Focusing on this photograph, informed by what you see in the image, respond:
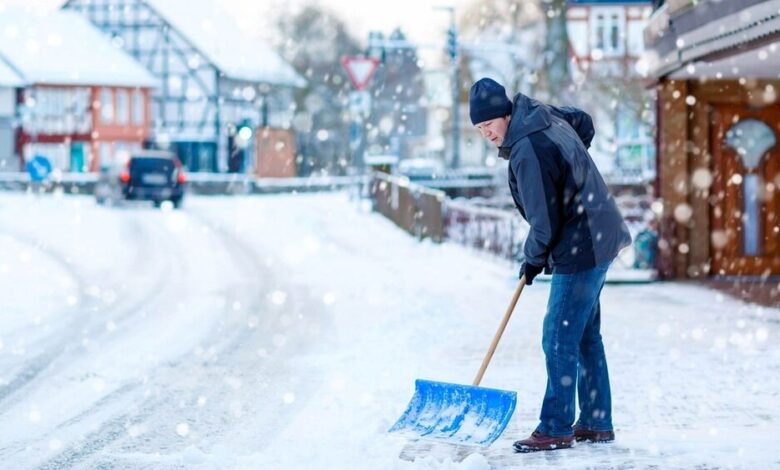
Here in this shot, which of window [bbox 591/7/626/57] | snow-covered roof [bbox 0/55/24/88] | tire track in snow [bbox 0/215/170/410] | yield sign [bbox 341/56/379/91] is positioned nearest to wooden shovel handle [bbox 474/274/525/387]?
tire track in snow [bbox 0/215/170/410]

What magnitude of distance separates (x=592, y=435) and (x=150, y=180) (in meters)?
26.8

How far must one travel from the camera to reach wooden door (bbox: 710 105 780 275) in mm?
14711

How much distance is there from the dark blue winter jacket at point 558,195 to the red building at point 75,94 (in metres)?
52.2

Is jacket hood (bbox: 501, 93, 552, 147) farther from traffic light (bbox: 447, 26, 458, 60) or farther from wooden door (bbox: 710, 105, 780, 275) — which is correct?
traffic light (bbox: 447, 26, 458, 60)

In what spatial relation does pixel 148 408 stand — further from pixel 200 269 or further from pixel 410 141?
pixel 410 141

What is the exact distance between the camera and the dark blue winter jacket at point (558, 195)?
5.63 metres

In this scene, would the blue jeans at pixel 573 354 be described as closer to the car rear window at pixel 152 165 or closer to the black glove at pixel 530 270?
the black glove at pixel 530 270

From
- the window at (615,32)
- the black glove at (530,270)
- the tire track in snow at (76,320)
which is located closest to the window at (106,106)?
the window at (615,32)

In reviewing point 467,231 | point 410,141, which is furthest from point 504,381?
point 410,141

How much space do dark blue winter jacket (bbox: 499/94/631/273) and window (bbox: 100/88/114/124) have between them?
5341 centimetres

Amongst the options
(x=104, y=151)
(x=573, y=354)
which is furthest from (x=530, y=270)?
(x=104, y=151)

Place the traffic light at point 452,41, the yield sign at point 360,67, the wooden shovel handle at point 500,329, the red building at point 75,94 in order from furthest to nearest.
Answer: the red building at point 75,94 → the traffic light at point 452,41 → the yield sign at point 360,67 → the wooden shovel handle at point 500,329

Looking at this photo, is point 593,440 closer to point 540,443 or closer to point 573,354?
point 540,443

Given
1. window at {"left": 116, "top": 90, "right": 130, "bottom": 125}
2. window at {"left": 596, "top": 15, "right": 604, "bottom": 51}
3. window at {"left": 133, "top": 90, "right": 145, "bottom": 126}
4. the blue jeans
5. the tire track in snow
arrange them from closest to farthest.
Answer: the blue jeans
the tire track in snow
window at {"left": 116, "top": 90, "right": 130, "bottom": 125}
window at {"left": 133, "top": 90, "right": 145, "bottom": 126}
window at {"left": 596, "top": 15, "right": 604, "bottom": 51}
